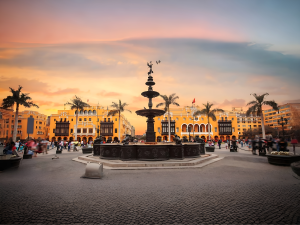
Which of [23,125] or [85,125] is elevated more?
[23,125]

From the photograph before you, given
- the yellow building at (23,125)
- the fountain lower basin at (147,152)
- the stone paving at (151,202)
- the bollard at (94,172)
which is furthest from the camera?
the yellow building at (23,125)

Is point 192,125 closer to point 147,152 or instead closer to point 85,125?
point 85,125

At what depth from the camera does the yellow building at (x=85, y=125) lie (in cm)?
6919

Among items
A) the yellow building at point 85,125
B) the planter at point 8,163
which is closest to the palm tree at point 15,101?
→ the planter at point 8,163

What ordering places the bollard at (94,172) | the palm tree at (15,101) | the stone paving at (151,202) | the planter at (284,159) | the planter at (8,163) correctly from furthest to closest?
the palm tree at (15,101)
the planter at (284,159)
the planter at (8,163)
the bollard at (94,172)
the stone paving at (151,202)

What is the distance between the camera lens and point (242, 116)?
116438mm

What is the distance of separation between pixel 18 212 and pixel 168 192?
3.98m

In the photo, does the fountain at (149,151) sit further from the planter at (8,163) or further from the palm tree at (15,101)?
the palm tree at (15,101)

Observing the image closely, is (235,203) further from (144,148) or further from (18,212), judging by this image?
(144,148)

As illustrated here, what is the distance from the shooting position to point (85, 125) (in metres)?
69.4

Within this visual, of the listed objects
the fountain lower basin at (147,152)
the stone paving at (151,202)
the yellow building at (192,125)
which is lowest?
the stone paving at (151,202)

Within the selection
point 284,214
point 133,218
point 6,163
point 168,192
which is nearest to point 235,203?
point 284,214

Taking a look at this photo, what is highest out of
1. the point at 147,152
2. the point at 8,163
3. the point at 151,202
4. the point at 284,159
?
the point at 147,152

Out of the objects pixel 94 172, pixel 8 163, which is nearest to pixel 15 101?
pixel 8 163
